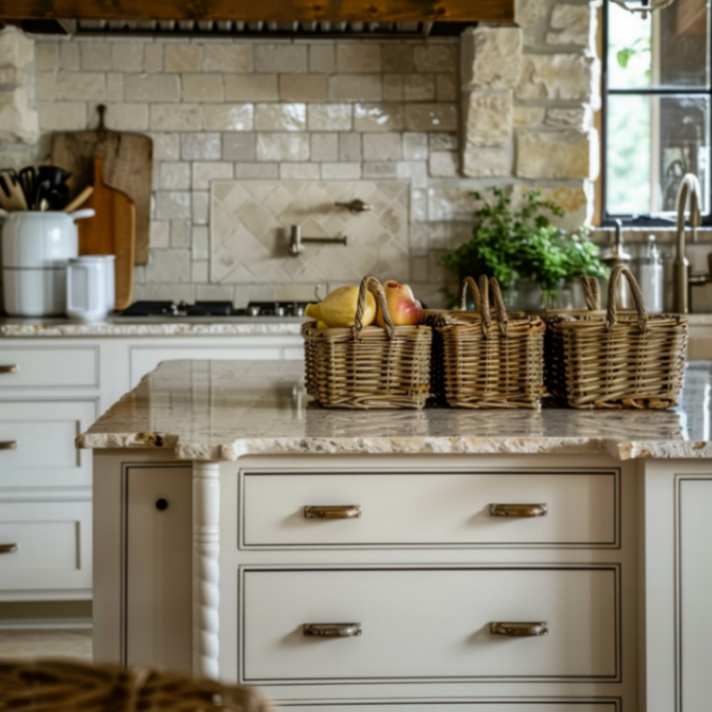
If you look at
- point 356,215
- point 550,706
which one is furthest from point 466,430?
point 356,215

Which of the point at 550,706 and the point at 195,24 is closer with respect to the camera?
the point at 550,706

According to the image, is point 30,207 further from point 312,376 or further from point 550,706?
point 550,706

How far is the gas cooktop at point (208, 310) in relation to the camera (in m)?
4.80

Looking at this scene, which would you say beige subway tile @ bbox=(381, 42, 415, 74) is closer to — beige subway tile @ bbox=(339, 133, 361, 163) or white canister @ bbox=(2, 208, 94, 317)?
beige subway tile @ bbox=(339, 133, 361, 163)

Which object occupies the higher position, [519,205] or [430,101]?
[430,101]

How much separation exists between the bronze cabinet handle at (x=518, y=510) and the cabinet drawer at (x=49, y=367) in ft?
8.64

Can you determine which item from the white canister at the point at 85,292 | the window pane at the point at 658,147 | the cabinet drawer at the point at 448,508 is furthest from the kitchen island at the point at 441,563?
the window pane at the point at 658,147

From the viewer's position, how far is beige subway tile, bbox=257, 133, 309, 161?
16.6 ft

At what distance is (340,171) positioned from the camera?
5086 millimetres

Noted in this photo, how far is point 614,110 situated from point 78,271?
224 cm

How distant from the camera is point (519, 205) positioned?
16.4 feet

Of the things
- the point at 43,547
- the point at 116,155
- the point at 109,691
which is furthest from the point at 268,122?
the point at 109,691

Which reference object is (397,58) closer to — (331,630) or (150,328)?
(150,328)

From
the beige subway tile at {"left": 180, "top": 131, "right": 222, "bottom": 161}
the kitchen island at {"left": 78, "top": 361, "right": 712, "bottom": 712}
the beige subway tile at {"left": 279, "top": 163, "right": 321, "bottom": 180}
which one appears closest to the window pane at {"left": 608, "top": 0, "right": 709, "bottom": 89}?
the beige subway tile at {"left": 279, "top": 163, "right": 321, "bottom": 180}
